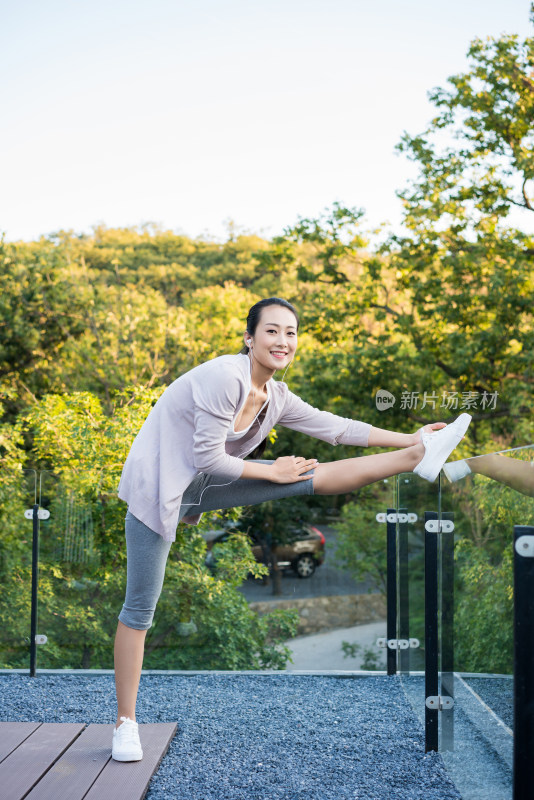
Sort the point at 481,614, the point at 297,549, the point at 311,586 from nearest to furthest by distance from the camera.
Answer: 1. the point at 481,614
2. the point at 311,586
3. the point at 297,549

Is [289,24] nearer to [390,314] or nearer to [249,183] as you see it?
[390,314]

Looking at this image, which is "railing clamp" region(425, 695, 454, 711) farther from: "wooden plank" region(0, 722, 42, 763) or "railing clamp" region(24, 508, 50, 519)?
"railing clamp" region(24, 508, 50, 519)

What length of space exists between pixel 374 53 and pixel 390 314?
4295mm

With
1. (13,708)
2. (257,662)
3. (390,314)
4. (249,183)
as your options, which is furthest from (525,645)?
(249,183)

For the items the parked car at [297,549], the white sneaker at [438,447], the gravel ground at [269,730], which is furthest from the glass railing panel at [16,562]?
the white sneaker at [438,447]

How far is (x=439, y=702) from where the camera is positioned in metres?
2.51

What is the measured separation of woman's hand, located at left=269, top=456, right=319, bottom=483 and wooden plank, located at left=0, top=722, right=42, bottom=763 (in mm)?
1235

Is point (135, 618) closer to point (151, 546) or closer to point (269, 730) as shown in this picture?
point (151, 546)

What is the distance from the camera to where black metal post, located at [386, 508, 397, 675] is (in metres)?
3.76

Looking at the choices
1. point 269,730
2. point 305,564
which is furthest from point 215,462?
point 305,564

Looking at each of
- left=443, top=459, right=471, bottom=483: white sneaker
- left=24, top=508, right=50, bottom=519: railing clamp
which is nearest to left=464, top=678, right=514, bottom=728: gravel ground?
left=443, top=459, right=471, bottom=483: white sneaker

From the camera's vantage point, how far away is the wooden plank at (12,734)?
8.03ft

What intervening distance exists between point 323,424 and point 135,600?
0.84m

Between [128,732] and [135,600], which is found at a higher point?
[135,600]
